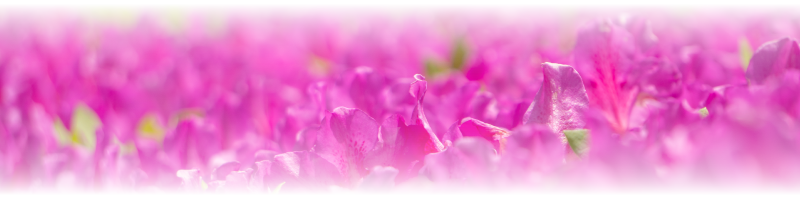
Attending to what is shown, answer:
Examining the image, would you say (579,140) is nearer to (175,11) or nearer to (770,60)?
(770,60)

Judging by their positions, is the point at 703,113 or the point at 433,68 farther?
the point at 433,68

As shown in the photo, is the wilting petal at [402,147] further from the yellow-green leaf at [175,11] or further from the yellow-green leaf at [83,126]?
the yellow-green leaf at [175,11]

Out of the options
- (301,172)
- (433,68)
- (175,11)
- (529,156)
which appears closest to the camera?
(529,156)

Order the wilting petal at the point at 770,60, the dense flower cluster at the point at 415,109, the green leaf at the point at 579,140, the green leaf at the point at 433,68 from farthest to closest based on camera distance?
the green leaf at the point at 433,68
the wilting petal at the point at 770,60
the green leaf at the point at 579,140
the dense flower cluster at the point at 415,109

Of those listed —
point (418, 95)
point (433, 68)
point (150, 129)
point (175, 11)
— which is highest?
point (175, 11)

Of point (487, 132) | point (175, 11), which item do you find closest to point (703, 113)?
point (487, 132)

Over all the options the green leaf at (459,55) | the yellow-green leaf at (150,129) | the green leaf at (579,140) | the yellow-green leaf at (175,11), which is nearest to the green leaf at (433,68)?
the green leaf at (459,55)

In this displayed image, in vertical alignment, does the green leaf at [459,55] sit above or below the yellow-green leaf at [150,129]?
above
